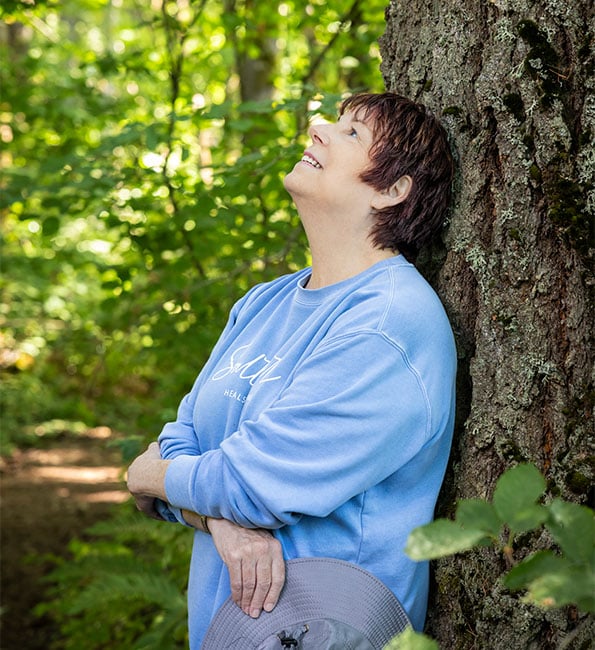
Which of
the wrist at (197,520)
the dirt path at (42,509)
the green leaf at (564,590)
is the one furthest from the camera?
the dirt path at (42,509)

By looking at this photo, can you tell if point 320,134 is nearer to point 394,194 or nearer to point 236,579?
point 394,194

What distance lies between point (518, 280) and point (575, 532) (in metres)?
0.82

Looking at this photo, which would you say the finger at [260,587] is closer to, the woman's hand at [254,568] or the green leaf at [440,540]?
the woman's hand at [254,568]

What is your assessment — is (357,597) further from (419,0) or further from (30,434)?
(30,434)

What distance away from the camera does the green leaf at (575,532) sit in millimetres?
882

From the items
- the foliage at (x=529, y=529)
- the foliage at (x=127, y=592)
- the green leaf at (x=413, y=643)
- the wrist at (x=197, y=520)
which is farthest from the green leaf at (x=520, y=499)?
the foliage at (x=127, y=592)

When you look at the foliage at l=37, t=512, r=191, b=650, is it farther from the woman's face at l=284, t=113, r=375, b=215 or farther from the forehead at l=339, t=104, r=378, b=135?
the forehead at l=339, t=104, r=378, b=135

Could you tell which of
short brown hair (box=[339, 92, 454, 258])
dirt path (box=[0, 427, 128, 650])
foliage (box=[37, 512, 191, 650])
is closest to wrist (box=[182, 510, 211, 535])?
short brown hair (box=[339, 92, 454, 258])

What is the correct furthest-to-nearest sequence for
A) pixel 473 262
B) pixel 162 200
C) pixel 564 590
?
1. pixel 162 200
2. pixel 473 262
3. pixel 564 590

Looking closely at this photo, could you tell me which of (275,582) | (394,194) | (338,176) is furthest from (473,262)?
(275,582)

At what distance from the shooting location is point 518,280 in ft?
5.32

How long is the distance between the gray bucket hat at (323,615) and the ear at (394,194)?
31.9 inches

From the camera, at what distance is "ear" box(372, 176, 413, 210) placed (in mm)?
1795

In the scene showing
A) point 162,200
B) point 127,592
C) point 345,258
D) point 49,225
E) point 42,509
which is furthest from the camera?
point 42,509
